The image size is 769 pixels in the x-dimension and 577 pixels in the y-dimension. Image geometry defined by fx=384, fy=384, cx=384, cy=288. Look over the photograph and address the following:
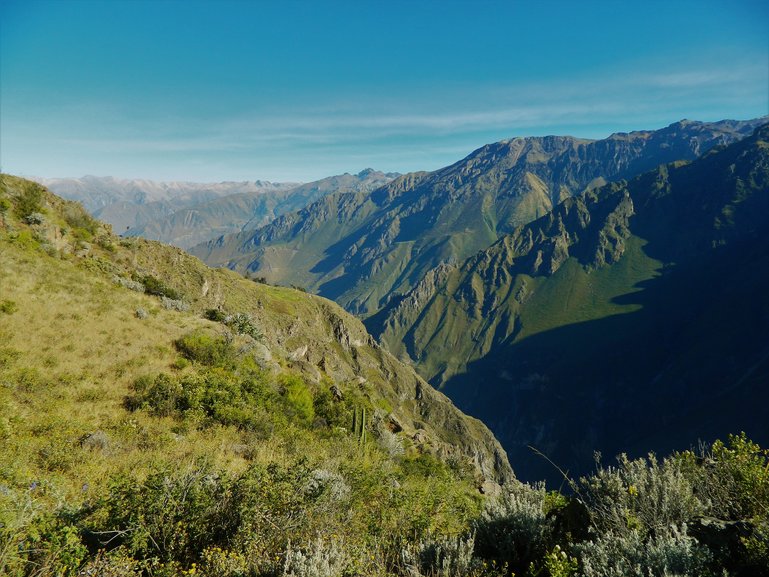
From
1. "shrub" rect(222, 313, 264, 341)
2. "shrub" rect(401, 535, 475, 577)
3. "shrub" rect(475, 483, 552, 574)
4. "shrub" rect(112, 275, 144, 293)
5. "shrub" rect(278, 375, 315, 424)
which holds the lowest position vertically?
"shrub" rect(278, 375, 315, 424)

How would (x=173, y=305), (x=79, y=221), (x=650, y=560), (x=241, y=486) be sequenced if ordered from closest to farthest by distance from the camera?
(x=650, y=560), (x=241, y=486), (x=173, y=305), (x=79, y=221)

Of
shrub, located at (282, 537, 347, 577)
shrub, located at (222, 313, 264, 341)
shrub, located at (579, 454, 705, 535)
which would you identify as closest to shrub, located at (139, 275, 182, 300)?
shrub, located at (222, 313, 264, 341)

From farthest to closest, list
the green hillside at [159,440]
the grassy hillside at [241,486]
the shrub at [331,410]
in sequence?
the shrub at [331,410], the green hillside at [159,440], the grassy hillside at [241,486]

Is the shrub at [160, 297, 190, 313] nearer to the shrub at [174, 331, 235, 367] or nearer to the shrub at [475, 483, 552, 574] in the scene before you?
the shrub at [174, 331, 235, 367]

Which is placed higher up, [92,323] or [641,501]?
[92,323]

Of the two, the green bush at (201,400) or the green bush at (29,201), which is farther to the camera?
the green bush at (29,201)

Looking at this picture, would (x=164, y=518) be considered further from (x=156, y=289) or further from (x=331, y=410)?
(x=156, y=289)

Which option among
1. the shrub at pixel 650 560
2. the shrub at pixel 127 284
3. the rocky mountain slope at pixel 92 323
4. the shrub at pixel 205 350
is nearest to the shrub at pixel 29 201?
the rocky mountain slope at pixel 92 323

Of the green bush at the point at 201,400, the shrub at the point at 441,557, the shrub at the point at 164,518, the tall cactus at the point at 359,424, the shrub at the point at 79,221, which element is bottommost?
the tall cactus at the point at 359,424

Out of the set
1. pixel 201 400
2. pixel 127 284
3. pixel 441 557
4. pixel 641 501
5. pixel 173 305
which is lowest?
pixel 201 400

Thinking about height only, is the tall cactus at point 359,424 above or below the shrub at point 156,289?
below

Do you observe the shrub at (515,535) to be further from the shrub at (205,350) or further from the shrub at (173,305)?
the shrub at (173,305)

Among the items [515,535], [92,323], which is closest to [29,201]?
[92,323]

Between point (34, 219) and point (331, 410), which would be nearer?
point (331, 410)
